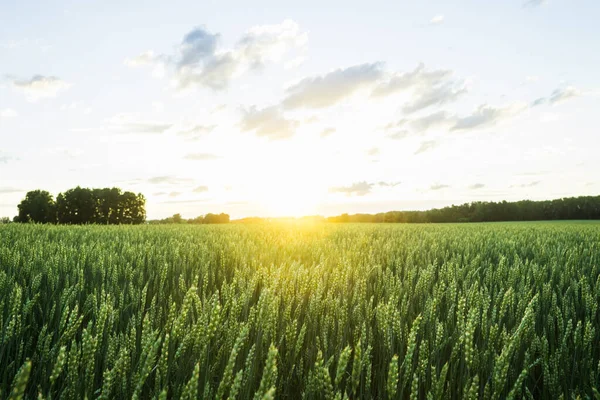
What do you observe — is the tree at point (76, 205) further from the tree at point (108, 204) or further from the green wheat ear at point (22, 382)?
the green wheat ear at point (22, 382)

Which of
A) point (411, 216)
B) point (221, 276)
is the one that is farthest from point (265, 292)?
point (411, 216)

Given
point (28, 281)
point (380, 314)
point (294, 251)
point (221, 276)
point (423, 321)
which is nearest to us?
point (380, 314)

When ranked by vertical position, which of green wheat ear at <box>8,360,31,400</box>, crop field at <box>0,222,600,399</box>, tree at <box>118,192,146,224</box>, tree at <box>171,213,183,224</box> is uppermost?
tree at <box>118,192,146,224</box>

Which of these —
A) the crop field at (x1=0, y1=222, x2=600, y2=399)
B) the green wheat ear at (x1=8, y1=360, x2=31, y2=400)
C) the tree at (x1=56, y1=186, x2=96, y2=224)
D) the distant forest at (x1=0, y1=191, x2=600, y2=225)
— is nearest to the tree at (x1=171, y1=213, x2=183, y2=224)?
the distant forest at (x1=0, y1=191, x2=600, y2=225)

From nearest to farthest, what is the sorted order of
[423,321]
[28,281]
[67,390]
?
A: [67,390] → [423,321] → [28,281]

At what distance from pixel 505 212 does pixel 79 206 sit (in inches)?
2261

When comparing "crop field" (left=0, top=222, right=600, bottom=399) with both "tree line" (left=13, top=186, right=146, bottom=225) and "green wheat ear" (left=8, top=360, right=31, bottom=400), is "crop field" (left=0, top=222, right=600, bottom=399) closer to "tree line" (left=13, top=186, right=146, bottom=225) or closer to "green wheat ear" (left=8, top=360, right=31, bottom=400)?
"green wheat ear" (left=8, top=360, right=31, bottom=400)

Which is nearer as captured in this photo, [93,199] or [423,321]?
[423,321]

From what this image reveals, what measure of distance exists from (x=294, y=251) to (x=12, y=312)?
374 centimetres

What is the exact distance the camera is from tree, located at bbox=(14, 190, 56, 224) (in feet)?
159

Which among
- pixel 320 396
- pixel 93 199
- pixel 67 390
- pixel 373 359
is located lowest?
pixel 373 359

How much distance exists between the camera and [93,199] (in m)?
49.0

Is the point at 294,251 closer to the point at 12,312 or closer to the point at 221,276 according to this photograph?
the point at 221,276

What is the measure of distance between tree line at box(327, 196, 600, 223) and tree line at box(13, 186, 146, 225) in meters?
30.1
